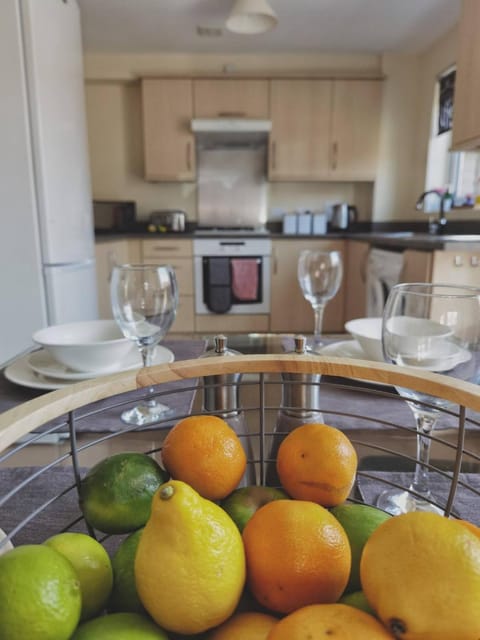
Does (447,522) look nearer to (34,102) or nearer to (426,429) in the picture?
(426,429)

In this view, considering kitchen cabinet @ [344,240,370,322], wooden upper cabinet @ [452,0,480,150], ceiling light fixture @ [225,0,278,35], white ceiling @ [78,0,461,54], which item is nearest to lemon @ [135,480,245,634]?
wooden upper cabinet @ [452,0,480,150]

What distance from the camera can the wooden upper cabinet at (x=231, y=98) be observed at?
349cm

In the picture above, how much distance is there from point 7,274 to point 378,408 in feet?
6.01

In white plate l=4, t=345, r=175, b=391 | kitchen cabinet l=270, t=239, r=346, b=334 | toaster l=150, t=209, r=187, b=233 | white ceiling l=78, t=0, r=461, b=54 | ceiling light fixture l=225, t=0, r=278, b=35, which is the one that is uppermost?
white ceiling l=78, t=0, r=461, b=54

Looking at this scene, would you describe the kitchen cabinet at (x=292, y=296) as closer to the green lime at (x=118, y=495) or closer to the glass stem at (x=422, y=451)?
the glass stem at (x=422, y=451)

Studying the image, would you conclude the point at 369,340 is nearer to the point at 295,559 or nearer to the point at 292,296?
the point at 295,559

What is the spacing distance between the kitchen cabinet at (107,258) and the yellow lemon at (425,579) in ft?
8.77

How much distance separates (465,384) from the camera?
28cm

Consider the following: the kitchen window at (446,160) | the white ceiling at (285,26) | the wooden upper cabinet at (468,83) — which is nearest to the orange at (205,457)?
the wooden upper cabinet at (468,83)

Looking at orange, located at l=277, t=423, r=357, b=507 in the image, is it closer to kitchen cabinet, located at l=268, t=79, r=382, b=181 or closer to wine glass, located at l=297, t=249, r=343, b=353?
wine glass, located at l=297, t=249, r=343, b=353

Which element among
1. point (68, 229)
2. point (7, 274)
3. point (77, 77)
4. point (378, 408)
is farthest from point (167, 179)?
point (378, 408)

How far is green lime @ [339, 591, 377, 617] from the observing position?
0.78 feet

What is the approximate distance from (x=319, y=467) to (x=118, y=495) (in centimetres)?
13

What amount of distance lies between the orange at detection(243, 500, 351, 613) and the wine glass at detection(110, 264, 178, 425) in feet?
1.28
